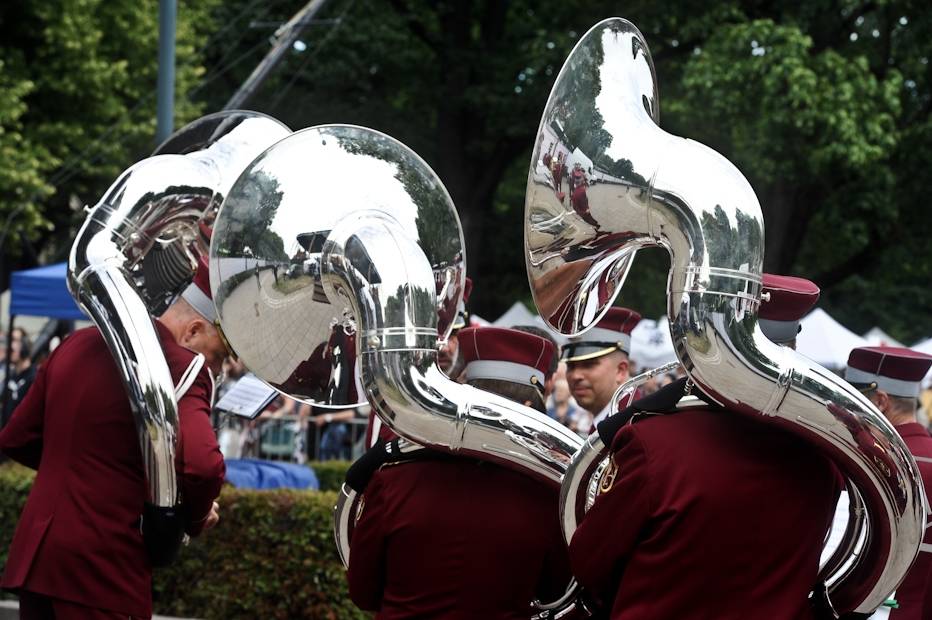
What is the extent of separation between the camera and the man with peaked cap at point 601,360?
5125 mm

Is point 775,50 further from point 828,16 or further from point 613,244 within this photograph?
→ point 613,244

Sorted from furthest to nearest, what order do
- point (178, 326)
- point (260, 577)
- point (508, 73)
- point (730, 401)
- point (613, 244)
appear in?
1. point (508, 73)
2. point (260, 577)
3. point (178, 326)
4. point (613, 244)
5. point (730, 401)

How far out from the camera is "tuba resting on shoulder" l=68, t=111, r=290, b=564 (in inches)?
156

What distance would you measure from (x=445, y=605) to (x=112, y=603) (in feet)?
→ 3.98

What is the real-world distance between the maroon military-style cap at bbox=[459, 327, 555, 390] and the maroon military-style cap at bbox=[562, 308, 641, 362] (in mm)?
1557

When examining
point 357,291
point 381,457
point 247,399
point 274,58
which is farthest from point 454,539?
point 274,58

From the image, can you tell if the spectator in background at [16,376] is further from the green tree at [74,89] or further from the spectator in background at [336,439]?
the green tree at [74,89]

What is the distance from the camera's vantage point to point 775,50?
15656 millimetres

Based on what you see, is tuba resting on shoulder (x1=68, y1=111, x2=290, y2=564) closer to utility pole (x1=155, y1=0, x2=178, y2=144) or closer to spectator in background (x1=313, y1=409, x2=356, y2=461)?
utility pole (x1=155, y1=0, x2=178, y2=144)

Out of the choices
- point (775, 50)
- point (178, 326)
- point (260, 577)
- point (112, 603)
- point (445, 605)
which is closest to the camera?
point (445, 605)

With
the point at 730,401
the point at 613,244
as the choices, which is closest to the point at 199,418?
the point at 613,244

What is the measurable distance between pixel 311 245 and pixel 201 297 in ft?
3.02

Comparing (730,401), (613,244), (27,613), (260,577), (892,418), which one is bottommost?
(260,577)

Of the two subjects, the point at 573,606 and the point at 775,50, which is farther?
the point at 775,50
